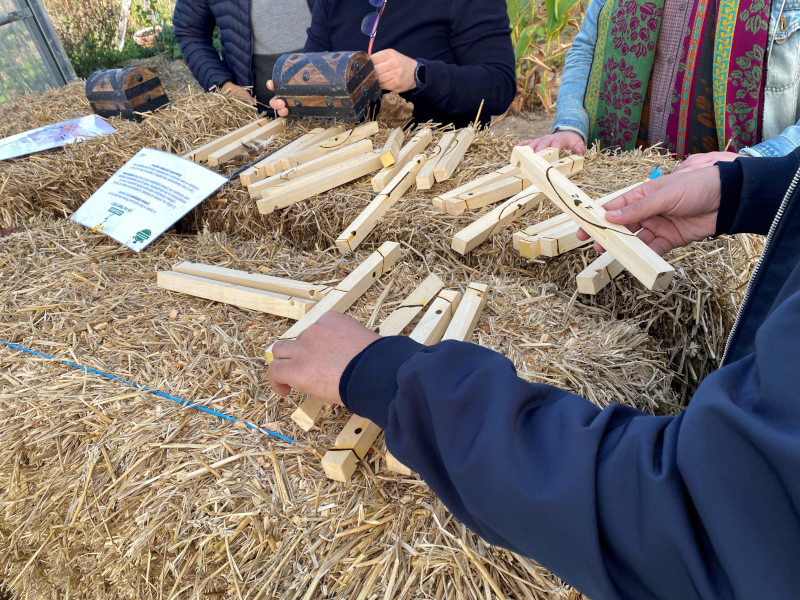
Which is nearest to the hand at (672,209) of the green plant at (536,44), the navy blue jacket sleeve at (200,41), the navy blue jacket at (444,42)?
the navy blue jacket at (444,42)

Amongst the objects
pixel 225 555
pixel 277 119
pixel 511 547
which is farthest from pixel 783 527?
pixel 277 119

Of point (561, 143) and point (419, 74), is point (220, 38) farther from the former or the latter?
point (561, 143)

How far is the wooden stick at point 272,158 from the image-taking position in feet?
7.68

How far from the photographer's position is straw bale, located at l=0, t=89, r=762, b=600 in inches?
41.7

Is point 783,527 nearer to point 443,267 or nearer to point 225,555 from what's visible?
point 225,555

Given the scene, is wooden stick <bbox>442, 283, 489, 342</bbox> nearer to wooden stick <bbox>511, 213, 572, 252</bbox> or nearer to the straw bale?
the straw bale

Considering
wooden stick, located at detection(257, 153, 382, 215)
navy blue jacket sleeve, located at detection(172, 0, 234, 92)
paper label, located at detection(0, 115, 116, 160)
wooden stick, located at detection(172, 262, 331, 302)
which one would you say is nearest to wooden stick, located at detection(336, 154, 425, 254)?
wooden stick, located at detection(257, 153, 382, 215)

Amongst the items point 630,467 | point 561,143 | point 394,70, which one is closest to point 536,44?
point 394,70

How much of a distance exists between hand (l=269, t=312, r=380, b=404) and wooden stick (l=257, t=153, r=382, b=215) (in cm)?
118

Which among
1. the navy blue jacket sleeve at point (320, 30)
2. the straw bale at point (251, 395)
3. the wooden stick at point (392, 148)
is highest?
the navy blue jacket sleeve at point (320, 30)

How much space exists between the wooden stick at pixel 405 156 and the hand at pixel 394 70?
0.34 m

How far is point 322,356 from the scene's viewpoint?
1.10m

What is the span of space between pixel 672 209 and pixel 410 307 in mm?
821

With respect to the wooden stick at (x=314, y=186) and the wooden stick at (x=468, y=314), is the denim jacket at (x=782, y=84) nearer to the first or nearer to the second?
the wooden stick at (x=314, y=186)
